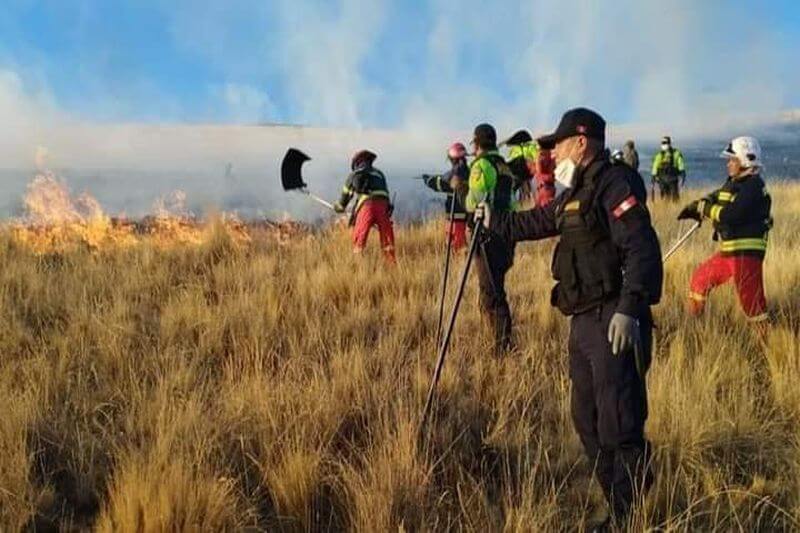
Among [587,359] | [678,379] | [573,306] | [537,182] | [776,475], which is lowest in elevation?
[776,475]

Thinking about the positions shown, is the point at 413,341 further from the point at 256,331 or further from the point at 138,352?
the point at 138,352

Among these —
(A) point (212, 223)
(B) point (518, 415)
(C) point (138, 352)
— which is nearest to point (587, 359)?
(B) point (518, 415)

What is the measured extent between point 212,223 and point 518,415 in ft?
27.3

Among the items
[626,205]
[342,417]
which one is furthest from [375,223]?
[626,205]

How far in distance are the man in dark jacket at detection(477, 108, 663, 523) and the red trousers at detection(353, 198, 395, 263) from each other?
6.58 metres

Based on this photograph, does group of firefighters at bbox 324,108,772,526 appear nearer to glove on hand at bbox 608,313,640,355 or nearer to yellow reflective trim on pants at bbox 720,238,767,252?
glove on hand at bbox 608,313,640,355

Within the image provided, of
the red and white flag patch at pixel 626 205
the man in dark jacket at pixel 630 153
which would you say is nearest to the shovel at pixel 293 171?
the red and white flag patch at pixel 626 205

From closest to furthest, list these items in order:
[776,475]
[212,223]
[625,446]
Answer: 1. [625,446]
2. [776,475]
3. [212,223]

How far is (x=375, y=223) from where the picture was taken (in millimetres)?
10531

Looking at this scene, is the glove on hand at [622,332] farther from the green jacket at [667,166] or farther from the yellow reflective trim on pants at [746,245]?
the green jacket at [667,166]

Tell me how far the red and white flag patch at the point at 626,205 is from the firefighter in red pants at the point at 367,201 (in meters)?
6.85

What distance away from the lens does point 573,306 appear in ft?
12.4

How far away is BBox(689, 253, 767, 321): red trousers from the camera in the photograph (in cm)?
658

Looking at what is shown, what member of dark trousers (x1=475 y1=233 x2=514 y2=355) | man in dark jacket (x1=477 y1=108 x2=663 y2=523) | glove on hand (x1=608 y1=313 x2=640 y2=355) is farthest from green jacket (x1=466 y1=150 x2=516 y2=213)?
glove on hand (x1=608 y1=313 x2=640 y2=355)
